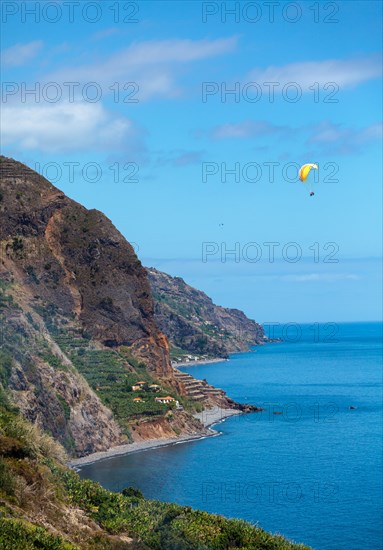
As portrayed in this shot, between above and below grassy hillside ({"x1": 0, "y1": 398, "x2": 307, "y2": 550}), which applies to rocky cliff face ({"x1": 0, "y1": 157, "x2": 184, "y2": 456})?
above

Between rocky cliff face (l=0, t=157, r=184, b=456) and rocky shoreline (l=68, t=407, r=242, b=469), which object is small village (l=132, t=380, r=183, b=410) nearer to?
rocky cliff face (l=0, t=157, r=184, b=456)

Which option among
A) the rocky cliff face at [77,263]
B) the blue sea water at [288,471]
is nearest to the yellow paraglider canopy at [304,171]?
the blue sea water at [288,471]

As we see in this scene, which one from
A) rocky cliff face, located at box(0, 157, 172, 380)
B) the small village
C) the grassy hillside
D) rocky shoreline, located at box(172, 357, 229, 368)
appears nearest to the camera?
the grassy hillside

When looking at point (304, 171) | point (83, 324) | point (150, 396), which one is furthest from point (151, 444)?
point (304, 171)

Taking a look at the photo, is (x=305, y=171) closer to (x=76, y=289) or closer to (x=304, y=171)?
(x=304, y=171)

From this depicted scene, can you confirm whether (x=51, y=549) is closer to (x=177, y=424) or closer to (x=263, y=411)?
(x=177, y=424)

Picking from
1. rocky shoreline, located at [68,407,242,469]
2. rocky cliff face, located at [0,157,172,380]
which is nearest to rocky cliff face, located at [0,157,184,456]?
rocky cliff face, located at [0,157,172,380]

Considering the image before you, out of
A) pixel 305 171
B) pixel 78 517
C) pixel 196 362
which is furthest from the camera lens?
pixel 196 362

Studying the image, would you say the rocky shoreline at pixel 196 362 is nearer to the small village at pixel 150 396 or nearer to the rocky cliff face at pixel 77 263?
the rocky cliff face at pixel 77 263
